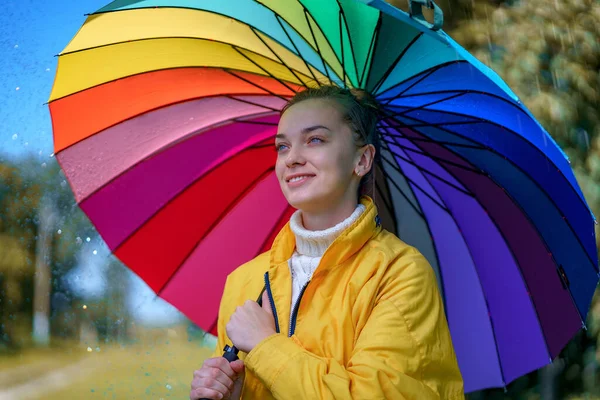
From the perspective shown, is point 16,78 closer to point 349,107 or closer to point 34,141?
point 34,141

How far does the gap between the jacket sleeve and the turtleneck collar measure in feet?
0.69

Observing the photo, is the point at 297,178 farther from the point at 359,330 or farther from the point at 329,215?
the point at 359,330

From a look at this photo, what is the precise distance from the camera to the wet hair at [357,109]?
224 cm

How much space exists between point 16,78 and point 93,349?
27.9 ft

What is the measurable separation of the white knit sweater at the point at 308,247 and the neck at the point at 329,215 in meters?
0.03

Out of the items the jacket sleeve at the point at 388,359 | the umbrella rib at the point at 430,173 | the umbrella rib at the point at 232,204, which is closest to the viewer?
the jacket sleeve at the point at 388,359

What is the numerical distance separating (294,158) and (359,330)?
0.53 metres

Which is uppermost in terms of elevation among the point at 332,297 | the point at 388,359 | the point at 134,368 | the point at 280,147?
the point at 134,368

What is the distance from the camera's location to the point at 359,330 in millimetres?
1937

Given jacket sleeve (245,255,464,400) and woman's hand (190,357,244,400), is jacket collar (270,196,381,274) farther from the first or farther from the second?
woman's hand (190,357,244,400)

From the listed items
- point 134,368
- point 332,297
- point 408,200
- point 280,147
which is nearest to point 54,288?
point 134,368

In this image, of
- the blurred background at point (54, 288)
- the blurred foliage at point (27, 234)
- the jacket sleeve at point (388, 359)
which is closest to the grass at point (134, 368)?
the blurred background at point (54, 288)

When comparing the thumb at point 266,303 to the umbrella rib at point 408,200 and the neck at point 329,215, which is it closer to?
the neck at point 329,215

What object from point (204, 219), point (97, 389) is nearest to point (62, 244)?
point (97, 389)
